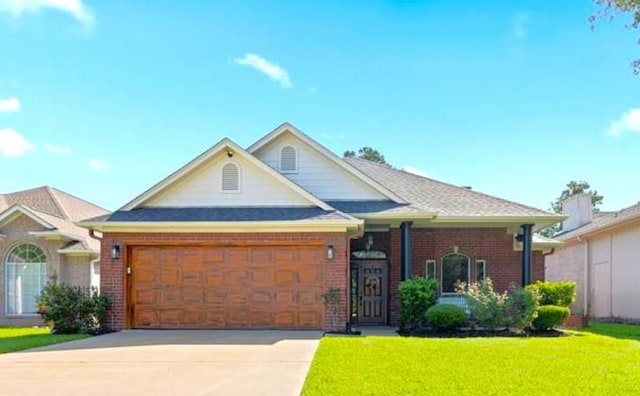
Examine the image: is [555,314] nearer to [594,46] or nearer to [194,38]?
[594,46]

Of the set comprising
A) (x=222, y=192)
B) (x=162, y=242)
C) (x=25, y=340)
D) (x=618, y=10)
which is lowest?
(x=25, y=340)

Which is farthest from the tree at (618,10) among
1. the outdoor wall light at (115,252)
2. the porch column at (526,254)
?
the outdoor wall light at (115,252)

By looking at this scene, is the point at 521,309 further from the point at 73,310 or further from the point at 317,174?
the point at 73,310

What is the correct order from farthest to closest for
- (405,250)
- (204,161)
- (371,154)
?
(371,154) → (405,250) → (204,161)

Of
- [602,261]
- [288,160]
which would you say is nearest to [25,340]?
[288,160]

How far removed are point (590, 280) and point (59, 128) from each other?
71.2 feet

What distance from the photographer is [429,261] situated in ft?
59.5

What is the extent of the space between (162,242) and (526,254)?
32.8ft

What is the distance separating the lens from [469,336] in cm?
1373

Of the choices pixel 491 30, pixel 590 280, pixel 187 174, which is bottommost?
pixel 590 280

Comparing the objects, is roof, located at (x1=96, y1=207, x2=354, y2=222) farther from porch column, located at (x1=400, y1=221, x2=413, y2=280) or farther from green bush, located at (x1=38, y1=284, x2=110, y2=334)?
porch column, located at (x1=400, y1=221, x2=413, y2=280)

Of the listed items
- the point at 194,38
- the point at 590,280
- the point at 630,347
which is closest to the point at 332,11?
the point at 194,38

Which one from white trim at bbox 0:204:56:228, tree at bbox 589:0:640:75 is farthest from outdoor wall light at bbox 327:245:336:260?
white trim at bbox 0:204:56:228

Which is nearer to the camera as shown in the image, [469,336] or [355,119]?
[469,336]
